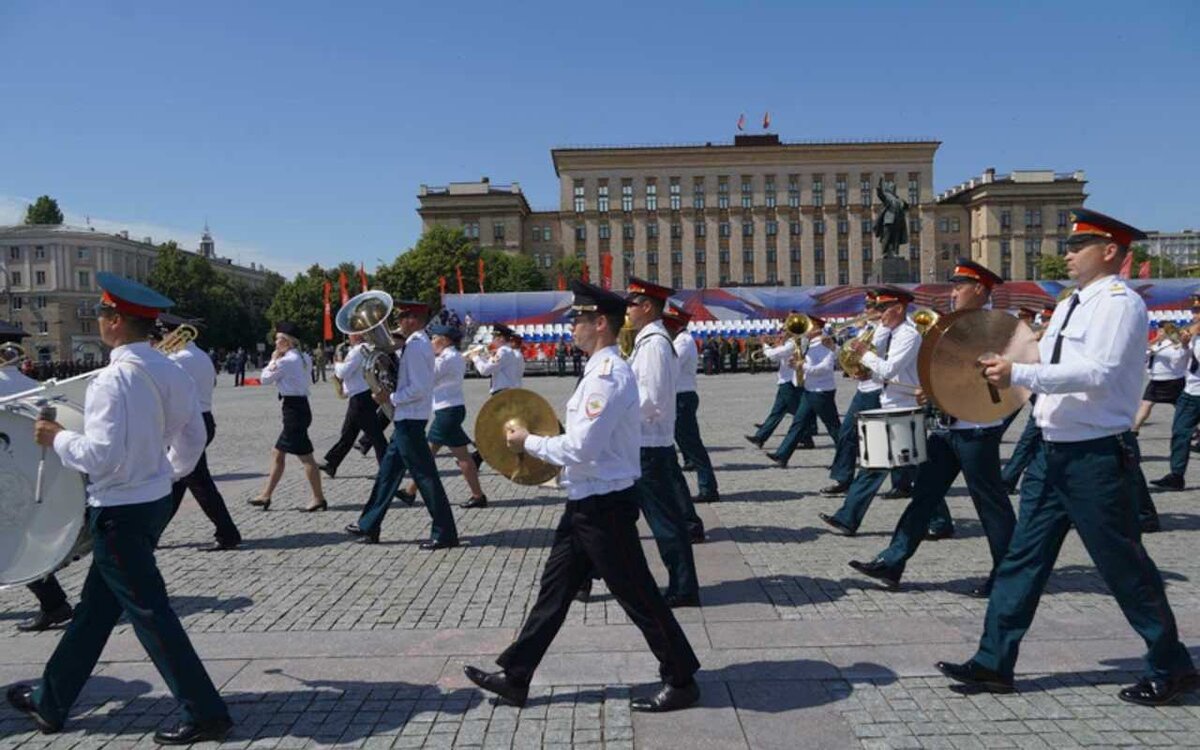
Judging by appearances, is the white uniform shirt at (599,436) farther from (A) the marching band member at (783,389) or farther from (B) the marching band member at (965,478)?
(A) the marching band member at (783,389)

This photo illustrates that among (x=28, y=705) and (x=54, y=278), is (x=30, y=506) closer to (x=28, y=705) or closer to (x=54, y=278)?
(x=28, y=705)

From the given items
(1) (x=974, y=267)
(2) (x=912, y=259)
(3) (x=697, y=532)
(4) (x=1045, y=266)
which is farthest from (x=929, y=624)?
(2) (x=912, y=259)

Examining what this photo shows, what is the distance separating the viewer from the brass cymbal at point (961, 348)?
464 centimetres

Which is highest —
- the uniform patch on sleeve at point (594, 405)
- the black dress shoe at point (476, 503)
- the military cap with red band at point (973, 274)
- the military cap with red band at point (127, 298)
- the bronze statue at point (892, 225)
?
the bronze statue at point (892, 225)

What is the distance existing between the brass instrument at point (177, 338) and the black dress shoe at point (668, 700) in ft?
15.4

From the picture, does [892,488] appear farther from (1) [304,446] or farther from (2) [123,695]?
(2) [123,695]

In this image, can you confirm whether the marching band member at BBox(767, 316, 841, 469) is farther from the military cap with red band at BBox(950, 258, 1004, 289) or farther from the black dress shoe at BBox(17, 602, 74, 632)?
the black dress shoe at BBox(17, 602, 74, 632)

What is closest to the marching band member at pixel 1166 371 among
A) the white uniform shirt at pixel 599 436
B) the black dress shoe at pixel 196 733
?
the white uniform shirt at pixel 599 436

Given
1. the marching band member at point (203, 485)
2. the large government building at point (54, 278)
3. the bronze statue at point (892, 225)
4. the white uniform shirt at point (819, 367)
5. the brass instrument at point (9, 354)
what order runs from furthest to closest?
the large government building at point (54, 278)
the bronze statue at point (892, 225)
the white uniform shirt at point (819, 367)
the marching band member at point (203, 485)
the brass instrument at point (9, 354)

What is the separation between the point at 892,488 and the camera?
32.8ft

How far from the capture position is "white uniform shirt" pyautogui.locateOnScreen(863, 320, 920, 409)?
719cm

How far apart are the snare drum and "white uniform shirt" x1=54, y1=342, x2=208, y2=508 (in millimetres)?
4364

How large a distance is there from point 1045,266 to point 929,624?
308 ft

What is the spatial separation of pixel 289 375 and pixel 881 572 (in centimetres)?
626
